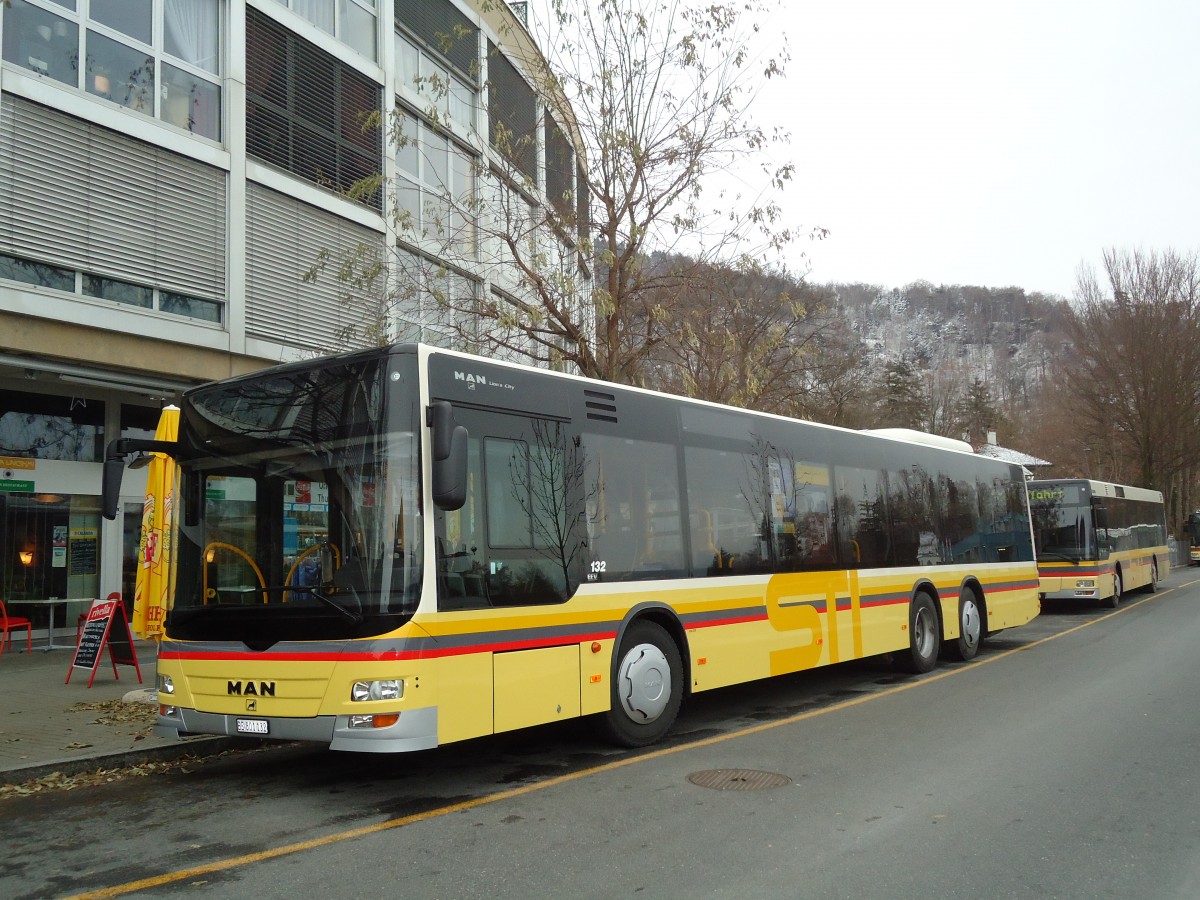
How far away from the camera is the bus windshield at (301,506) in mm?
6262

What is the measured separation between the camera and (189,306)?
49.6 feet

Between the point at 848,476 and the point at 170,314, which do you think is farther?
the point at 170,314

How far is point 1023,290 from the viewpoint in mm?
108812

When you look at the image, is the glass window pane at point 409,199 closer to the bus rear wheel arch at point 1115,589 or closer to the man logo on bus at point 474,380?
the man logo on bus at point 474,380

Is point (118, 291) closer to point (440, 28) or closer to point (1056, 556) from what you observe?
point (440, 28)

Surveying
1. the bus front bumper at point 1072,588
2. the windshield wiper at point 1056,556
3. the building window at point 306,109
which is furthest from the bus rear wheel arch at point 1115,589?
the building window at point 306,109

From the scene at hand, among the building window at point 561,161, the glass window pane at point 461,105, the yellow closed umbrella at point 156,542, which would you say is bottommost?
the yellow closed umbrella at point 156,542

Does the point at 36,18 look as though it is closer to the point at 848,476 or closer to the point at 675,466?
the point at 675,466

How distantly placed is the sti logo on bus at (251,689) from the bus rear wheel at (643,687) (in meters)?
2.62

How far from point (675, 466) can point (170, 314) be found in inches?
373

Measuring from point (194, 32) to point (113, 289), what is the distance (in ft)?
15.3

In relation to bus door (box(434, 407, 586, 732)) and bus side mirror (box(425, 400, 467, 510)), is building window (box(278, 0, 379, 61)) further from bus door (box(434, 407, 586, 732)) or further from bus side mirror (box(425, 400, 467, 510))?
bus side mirror (box(425, 400, 467, 510))

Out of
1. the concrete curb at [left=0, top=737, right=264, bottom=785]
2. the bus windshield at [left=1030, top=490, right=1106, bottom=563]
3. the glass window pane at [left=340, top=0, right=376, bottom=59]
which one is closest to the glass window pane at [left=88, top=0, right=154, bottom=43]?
the glass window pane at [left=340, top=0, right=376, bottom=59]

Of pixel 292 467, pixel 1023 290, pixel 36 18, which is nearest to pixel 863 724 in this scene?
pixel 292 467
